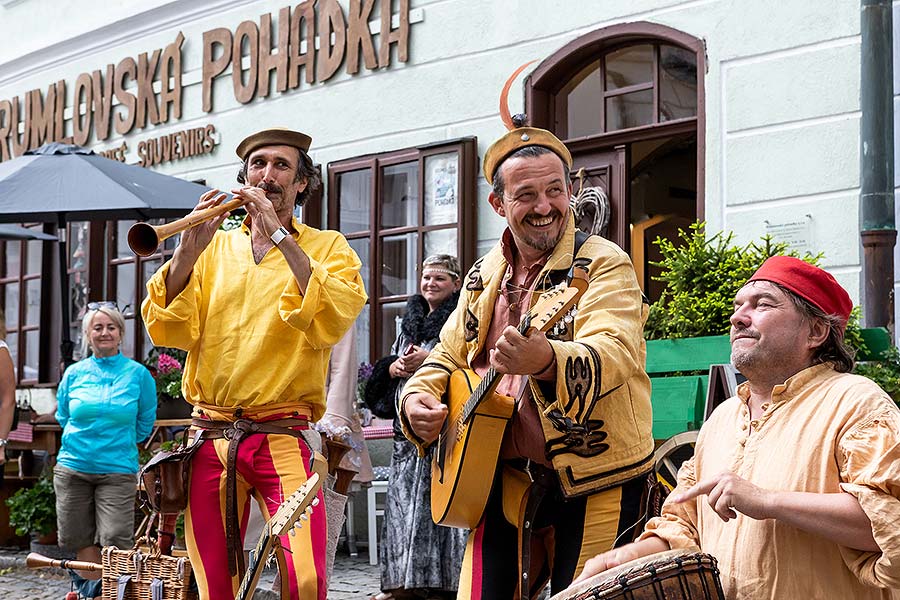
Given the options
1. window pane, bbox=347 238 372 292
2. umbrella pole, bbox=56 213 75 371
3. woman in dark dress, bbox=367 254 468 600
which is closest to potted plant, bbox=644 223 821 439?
woman in dark dress, bbox=367 254 468 600

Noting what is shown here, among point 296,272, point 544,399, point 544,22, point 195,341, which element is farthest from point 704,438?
point 544,22

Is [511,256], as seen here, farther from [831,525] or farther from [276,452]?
[831,525]

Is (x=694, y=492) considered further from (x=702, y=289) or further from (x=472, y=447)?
(x=702, y=289)

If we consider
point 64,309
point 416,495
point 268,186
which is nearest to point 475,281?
point 268,186

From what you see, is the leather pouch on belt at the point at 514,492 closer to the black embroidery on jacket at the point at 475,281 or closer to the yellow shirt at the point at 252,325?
the black embroidery on jacket at the point at 475,281

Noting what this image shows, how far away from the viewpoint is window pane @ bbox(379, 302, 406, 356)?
9.46 metres

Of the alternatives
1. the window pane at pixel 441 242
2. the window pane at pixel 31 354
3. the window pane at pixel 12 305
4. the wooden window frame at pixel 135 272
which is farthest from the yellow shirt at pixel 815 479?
the window pane at pixel 12 305

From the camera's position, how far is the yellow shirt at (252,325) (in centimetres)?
426

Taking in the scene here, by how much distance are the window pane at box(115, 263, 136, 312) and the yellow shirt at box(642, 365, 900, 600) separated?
9293 mm

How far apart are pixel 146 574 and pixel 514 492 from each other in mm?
2093

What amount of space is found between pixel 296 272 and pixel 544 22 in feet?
15.3

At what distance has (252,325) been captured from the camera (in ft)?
14.1

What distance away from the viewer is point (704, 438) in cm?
321

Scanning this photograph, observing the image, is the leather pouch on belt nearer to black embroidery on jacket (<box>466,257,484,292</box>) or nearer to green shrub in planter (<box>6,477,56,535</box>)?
black embroidery on jacket (<box>466,257,484,292</box>)
